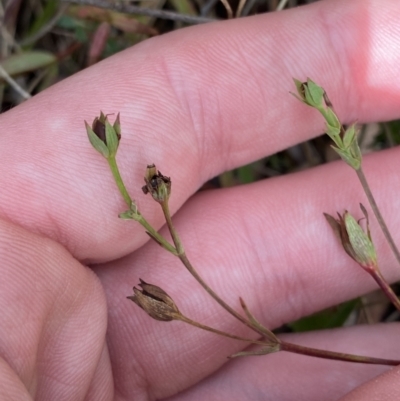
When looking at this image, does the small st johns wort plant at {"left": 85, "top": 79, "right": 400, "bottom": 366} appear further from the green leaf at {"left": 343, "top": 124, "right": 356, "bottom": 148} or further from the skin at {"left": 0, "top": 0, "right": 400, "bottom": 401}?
the skin at {"left": 0, "top": 0, "right": 400, "bottom": 401}

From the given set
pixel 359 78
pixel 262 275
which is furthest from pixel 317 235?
pixel 359 78

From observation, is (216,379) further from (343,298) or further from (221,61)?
(221,61)

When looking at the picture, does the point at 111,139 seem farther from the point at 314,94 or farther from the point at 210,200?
the point at 210,200

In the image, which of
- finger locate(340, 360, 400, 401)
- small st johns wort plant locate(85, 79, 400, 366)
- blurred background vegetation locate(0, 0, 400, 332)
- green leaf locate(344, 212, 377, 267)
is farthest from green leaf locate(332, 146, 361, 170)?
blurred background vegetation locate(0, 0, 400, 332)

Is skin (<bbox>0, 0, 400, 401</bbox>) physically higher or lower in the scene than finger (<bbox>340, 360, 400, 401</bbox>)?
higher

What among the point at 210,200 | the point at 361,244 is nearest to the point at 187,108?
the point at 210,200

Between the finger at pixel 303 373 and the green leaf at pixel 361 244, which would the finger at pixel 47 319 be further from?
the green leaf at pixel 361 244
